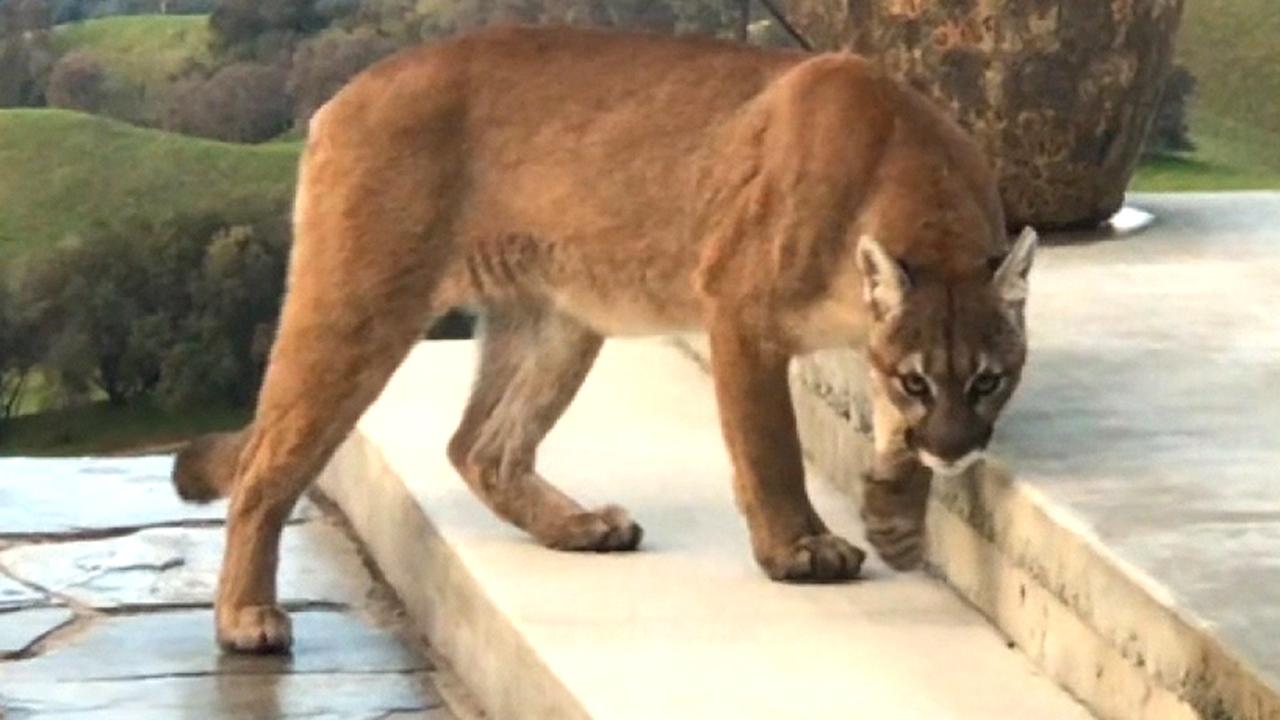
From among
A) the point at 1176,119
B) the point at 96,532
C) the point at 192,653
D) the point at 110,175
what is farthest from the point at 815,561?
the point at 1176,119

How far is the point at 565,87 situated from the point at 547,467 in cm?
91

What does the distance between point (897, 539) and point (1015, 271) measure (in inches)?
25.3

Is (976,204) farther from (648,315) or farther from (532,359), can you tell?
(532,359)

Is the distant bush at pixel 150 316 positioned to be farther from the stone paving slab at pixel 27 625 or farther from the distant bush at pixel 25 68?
the stone paving slab at pixel 27 625

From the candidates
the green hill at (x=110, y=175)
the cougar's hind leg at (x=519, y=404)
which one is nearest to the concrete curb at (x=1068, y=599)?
the cougar's hind leg at (x=519, y=404)

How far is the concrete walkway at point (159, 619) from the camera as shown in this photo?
4.75 m

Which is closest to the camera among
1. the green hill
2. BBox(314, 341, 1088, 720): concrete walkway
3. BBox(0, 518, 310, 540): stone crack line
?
BBox(314, 341, 1088, 720): concrete walkway

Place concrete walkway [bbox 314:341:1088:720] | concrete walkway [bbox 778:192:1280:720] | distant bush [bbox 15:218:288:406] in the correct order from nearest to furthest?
concrete walkway [bbox 778:192:1280:720] → concrete walkway [bbox 314:341:1088:720] → distant bush [bbox 15:218:288:406]

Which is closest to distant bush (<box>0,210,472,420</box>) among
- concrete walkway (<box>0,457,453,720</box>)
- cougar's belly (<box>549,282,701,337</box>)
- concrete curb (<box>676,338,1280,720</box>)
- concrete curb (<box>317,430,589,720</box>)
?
concrete walkway (<box>0,457,453,720</box>)

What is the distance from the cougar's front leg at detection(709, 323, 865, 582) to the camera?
178 inches

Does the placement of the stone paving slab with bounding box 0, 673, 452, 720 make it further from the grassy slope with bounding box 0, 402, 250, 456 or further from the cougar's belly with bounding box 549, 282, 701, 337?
the grassy slope with bounding box 0, 402, 250, 456

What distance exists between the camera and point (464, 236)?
4.85m

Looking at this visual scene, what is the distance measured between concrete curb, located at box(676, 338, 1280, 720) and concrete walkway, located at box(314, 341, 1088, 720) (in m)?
0.05

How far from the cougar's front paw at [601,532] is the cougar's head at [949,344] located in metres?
0.82
